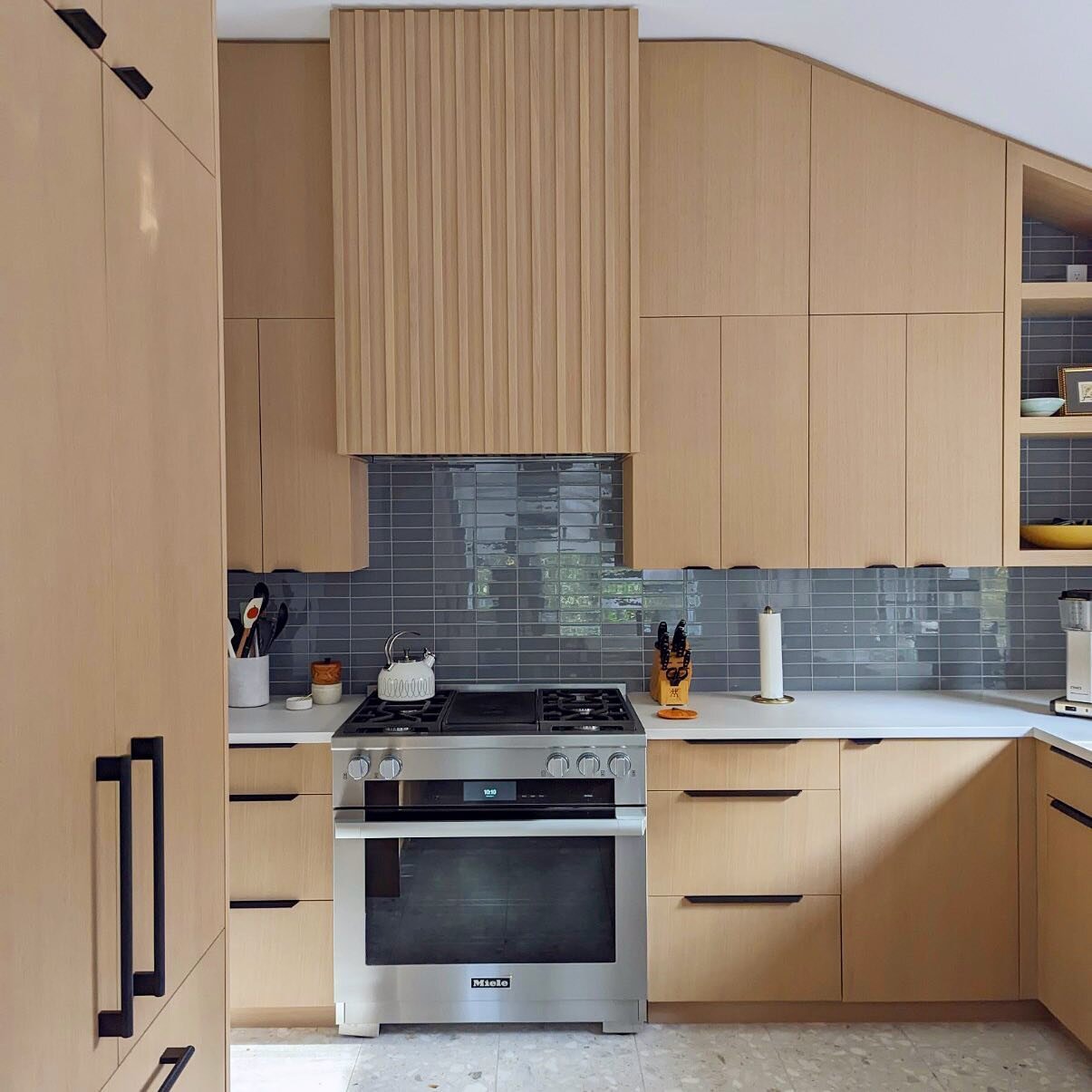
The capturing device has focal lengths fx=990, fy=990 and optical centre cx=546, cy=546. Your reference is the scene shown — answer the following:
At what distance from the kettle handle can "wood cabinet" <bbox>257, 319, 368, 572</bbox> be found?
0.41m

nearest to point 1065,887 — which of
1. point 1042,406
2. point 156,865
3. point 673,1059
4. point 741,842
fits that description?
point 741,842

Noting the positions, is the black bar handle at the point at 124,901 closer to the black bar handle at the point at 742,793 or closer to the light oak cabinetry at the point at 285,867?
the light oak cabinetry at the point at 285,867

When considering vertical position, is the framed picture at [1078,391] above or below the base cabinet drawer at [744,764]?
above

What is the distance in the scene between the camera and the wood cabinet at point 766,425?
3043 mm

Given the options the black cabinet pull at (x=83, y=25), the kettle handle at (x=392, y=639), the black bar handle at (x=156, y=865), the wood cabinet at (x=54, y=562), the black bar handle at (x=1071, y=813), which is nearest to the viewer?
the wood cabinet at (x=54, y=562)

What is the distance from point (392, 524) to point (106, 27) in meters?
2.33

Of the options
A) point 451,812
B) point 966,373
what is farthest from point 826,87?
point 451,812

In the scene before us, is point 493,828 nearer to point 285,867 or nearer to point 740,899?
point 285,867

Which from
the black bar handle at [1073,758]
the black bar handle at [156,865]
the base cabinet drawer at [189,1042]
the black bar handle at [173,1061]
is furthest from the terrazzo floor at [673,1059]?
the black bar handle at [156,865]

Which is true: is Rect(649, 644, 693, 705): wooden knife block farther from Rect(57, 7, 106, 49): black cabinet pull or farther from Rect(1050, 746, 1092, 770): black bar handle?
Rect(57, 7, 106, 49): black cabinet pull

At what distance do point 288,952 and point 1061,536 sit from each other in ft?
8.63

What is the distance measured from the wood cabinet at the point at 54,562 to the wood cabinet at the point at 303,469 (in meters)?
1.91

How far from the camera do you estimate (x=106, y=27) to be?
1126 millimetres

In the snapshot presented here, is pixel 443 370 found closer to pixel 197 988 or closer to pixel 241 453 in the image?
pixel 241 453
